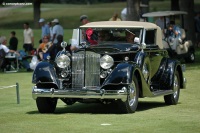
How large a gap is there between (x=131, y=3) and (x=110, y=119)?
18.6 meters

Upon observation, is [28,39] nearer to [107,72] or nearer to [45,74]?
[45,74]

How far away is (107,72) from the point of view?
14805mm

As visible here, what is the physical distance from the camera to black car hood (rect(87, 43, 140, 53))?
50.0 feet

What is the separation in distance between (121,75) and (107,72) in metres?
0.44

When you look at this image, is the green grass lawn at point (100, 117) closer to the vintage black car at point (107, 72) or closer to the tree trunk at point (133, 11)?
the vintage black car at point (107, 72)

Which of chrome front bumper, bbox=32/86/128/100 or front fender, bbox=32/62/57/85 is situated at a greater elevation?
front fender, bbox=32/62/57/85

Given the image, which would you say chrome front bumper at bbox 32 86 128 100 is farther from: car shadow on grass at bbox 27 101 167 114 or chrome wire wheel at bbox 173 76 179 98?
chrome wire wheel at bbox 173 76 179 98

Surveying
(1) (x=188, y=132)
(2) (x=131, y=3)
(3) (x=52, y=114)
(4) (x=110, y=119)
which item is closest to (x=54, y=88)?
(3) (x=52, y=114)

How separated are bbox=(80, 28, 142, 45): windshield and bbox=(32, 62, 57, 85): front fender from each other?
1.64 meters

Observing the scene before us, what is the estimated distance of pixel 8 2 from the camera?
57.5 meters

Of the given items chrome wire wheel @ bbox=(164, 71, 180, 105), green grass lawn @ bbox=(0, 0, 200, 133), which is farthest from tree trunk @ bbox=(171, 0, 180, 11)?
chrome wire wheel @ bbox=(164, 71, 180, 105)

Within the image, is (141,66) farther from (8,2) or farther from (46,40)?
(8,2)

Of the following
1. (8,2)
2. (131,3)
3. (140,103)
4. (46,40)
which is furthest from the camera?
(8,2)

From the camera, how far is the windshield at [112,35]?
53.7 ft
